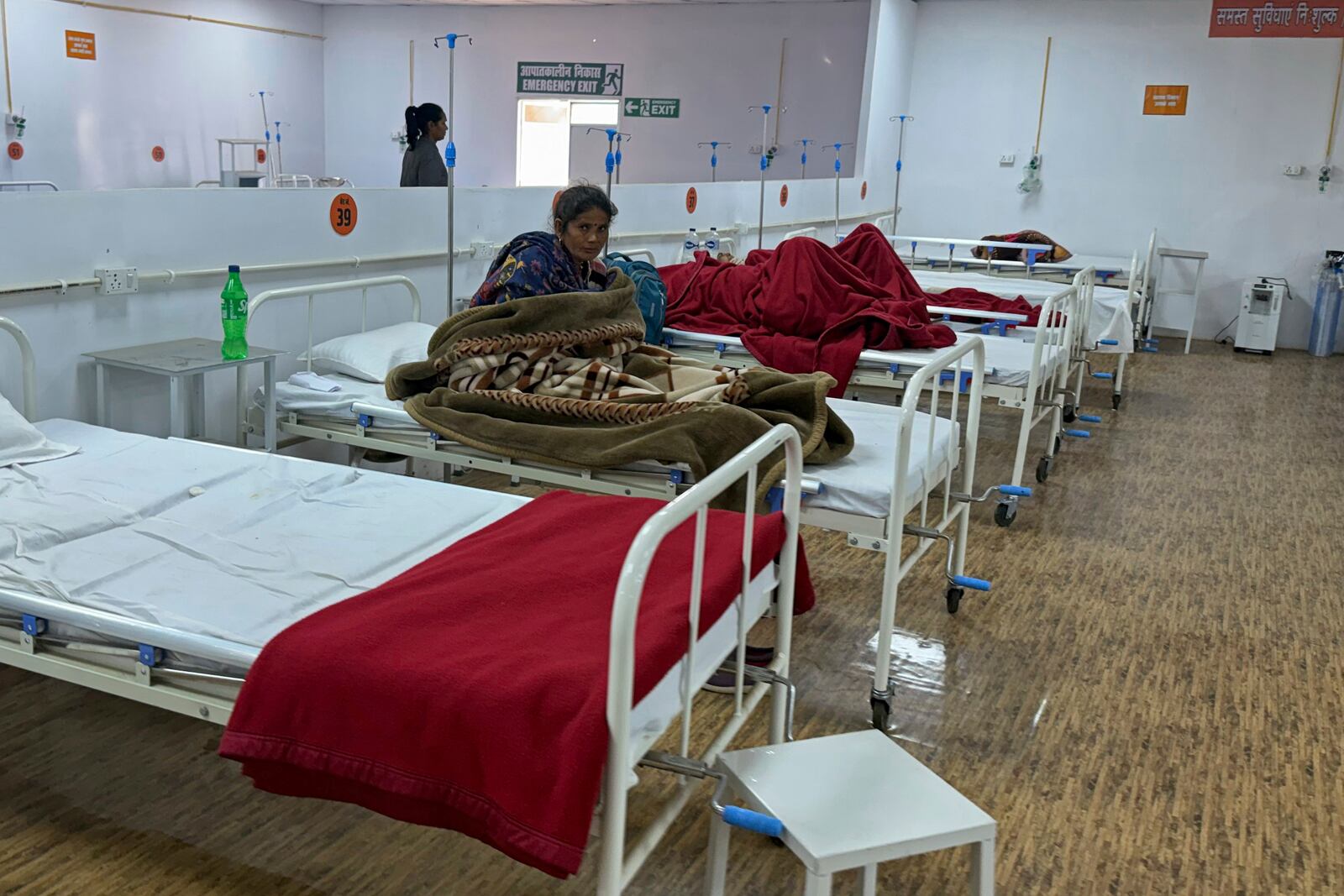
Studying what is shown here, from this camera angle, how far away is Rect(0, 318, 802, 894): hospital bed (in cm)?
162

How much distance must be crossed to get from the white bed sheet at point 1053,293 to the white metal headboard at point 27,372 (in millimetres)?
3945

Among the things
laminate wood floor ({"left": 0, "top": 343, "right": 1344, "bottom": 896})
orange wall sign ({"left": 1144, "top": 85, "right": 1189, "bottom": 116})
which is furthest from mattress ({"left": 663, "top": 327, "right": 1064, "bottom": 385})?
orange wall sign ({"left": 1144, "top": 85, "right": 1189, "bottom": 116})

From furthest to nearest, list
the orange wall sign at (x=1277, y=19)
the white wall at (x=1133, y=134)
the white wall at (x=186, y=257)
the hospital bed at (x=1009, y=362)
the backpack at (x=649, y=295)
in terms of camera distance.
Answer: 1. the white wall at (x=1133, y=134)
2. the orange wall sign at (x=1277, y=19)
3. the backpack at (x=649, y=295)
4. the hospital bed at (x=1009, y=362)
5. the white wall at (x=186, y=257)

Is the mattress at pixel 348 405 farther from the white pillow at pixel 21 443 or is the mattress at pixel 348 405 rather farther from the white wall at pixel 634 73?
the white wall at pixel 634 73

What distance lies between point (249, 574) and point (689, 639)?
0.93 m

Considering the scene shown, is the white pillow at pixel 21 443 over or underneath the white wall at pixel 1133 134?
underneath

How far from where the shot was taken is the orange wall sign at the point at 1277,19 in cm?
827

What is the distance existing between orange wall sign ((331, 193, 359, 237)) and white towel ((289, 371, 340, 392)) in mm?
615

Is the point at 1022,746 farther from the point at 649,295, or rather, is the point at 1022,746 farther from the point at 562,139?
the point at 562,139

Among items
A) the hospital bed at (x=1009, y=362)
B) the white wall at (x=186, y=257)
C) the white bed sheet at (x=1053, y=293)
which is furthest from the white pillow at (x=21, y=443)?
the white bed sheet at (x=1053, y=293)

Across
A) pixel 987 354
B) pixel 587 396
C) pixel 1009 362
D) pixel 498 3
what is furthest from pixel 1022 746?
pixel 498 3

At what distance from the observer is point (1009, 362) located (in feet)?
14.3

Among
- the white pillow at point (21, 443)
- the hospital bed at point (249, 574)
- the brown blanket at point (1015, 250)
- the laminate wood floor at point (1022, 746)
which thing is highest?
the brown blanket at point (1015, 250)

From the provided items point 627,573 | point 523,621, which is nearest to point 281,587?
point 523,621
